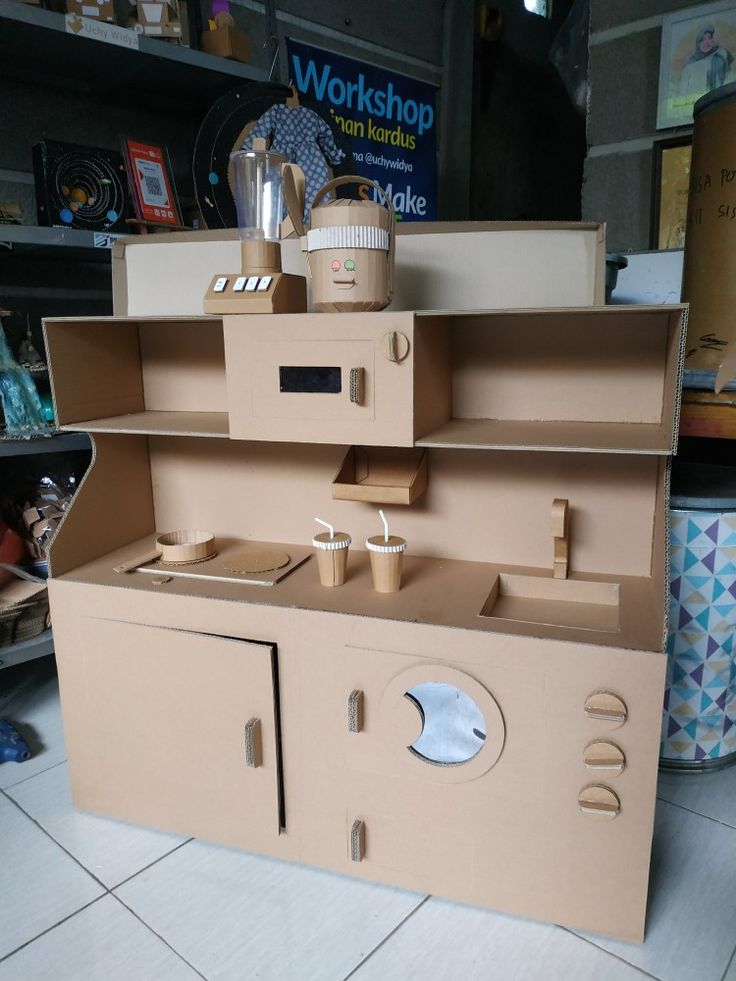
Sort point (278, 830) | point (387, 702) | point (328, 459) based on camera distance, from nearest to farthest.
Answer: point (387, 702)
point (278, 830)
point (328, 459)

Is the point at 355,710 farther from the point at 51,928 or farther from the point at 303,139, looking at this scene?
the point at 303,139

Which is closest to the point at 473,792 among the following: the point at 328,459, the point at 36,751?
the point at 328,459

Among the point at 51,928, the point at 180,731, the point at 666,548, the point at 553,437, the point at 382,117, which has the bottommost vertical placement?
the point at 51,928

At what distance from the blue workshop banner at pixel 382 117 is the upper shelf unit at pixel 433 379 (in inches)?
53.6

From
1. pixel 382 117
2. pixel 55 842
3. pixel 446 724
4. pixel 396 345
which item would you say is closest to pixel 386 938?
pixel 446 724

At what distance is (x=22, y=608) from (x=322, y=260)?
1.22m

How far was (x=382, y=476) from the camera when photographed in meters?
1.36

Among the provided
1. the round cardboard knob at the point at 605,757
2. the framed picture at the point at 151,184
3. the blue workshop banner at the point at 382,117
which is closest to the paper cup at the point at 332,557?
the round cardboard knob at the point at 605,757

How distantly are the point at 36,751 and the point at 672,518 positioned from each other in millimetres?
1540

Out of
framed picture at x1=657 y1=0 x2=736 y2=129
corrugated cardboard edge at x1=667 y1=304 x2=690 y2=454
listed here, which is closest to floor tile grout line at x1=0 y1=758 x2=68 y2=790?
corrugated cardboard edge at x1=667 y1=304 x2=690 y2=454

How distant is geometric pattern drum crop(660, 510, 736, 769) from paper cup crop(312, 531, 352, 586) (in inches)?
27.2

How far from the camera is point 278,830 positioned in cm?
132

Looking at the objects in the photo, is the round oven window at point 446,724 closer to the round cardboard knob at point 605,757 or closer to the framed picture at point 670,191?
the round cardboard knob at point 605,757

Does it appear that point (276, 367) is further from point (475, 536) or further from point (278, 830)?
point (278, 830)
